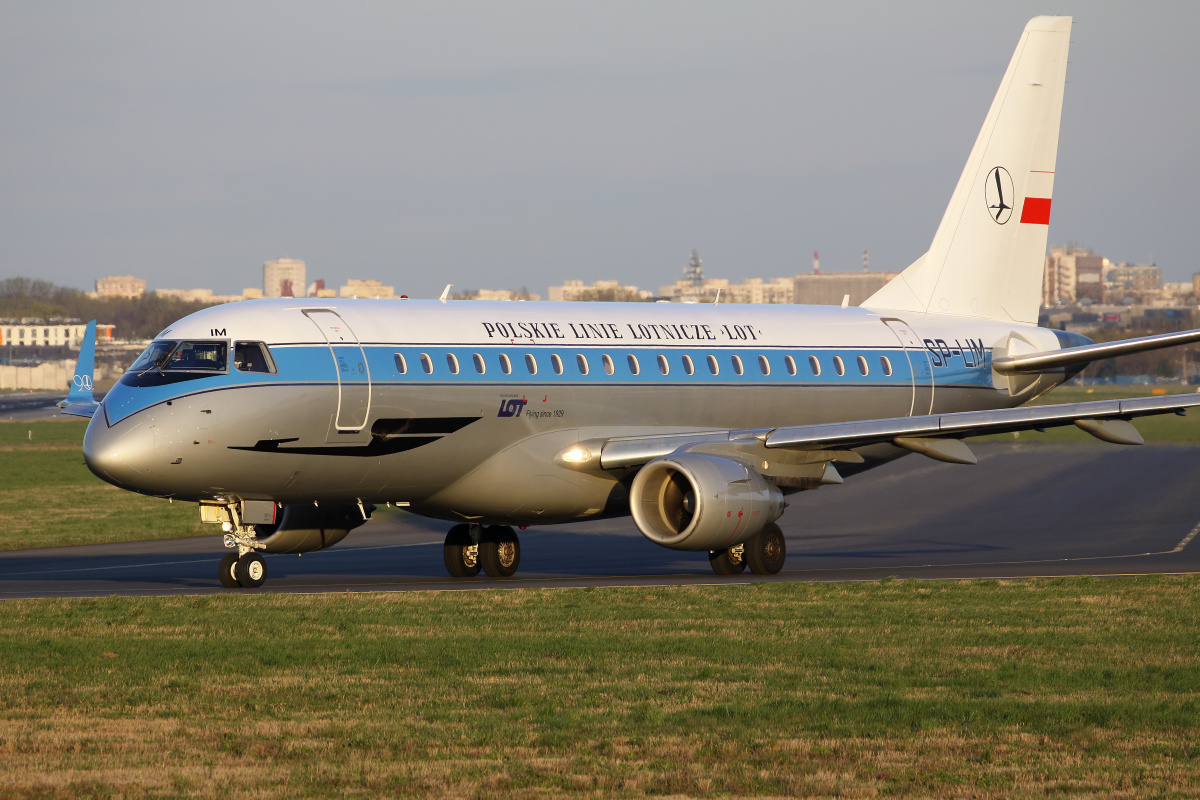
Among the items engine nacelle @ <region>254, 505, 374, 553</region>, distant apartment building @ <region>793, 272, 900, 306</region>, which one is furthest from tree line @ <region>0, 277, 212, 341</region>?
distant apartment building @ <region>793, 272, 900, 306</region>

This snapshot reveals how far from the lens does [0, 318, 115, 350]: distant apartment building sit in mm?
102188

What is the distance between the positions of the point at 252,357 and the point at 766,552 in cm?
871

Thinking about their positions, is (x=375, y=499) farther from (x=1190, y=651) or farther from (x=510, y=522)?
(x=1190, y=651)

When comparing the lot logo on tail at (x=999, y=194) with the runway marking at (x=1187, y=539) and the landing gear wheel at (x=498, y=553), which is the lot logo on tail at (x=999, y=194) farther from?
the landing gear wheel at (x=498, y=553)

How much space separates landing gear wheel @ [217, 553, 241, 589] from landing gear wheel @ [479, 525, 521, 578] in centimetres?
500

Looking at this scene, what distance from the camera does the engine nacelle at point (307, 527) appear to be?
2527cm

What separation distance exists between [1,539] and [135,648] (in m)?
20.6

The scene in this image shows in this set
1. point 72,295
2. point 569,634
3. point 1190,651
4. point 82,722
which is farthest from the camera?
point 72,295

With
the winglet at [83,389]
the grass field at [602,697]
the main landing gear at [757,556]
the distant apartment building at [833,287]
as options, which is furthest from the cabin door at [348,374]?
the distant apartment building at [833,287]

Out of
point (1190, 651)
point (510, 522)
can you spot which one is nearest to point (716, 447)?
point (510, 522)

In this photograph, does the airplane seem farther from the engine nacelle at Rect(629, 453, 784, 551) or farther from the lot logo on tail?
the lot logo on tail

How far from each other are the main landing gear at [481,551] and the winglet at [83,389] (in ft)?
20.9

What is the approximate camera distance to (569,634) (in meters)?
17.7

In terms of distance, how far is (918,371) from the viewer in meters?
30.9
